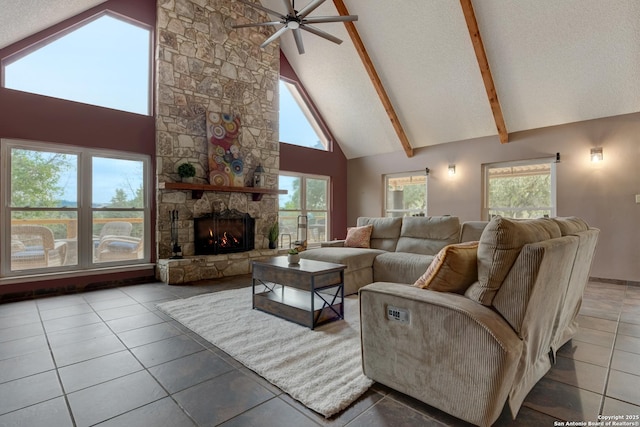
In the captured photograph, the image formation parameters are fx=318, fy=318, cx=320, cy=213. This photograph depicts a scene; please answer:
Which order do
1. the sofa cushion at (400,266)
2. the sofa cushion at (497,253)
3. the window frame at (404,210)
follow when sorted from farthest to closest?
the window frame at (404,210) < the sofa cushion at (400,266) < the sofa cushion at (497,253)

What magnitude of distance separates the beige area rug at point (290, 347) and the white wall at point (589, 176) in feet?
13.4

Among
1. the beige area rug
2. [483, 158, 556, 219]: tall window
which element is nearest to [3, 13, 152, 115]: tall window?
the beige area rug

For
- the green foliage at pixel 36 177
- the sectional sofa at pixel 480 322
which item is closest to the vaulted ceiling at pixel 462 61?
the green foliage at pixel 36 177

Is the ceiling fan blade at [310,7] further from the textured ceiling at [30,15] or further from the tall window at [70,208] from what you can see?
the tall window at [70,208]

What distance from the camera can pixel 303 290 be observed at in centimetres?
321

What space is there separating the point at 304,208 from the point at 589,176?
521 cm

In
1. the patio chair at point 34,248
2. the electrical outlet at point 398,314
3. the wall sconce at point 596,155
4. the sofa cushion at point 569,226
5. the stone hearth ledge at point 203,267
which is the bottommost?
the stone hearth ledge at point 203,267

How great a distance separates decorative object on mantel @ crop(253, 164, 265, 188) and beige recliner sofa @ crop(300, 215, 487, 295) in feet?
6.11

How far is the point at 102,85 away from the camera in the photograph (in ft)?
15.1

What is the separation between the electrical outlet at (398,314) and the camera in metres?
1.75

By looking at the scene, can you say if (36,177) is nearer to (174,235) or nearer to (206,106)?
(174,235)

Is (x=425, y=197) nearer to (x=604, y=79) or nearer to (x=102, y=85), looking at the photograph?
(x=604, y=79)

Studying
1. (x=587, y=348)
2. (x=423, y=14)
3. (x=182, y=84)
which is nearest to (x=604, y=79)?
(x=423, y=14)

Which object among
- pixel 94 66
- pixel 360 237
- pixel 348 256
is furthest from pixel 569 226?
pixel 94 66
